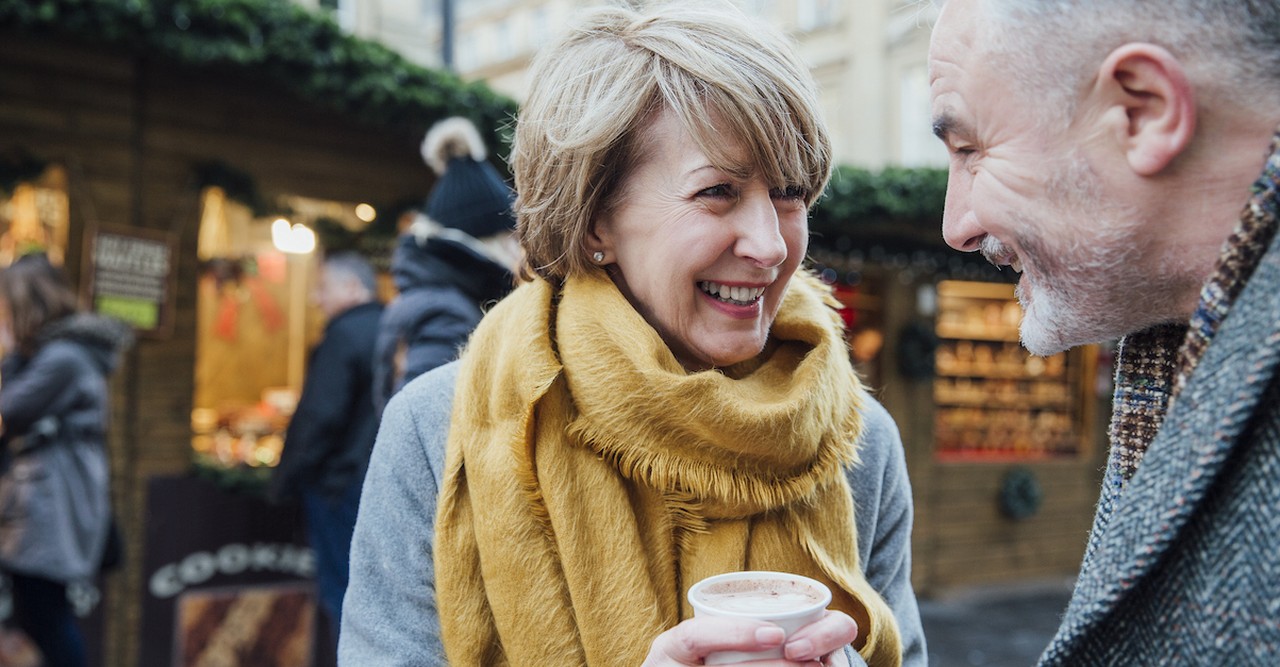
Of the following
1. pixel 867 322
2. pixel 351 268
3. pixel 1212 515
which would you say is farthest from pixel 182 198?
pixel 867 322

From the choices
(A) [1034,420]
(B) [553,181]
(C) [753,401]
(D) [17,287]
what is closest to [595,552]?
(C) [753,401]

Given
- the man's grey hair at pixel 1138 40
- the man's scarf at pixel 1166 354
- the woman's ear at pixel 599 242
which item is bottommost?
the man's scarf at pixel 1166 354

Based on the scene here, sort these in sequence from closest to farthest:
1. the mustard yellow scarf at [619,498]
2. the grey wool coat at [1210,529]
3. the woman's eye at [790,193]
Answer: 1. the grey wool coat at [1210,529]
2. the mustard yellow scarf at [619,498]
3. the woman's eye at [790,193]

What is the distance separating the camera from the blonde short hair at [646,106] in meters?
1.36

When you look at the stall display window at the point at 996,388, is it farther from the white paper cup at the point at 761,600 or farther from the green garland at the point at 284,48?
the white paper cup at the point at 761,600

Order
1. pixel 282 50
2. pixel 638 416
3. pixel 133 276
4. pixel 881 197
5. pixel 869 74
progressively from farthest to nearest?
1. pixel 869 74
2. pixel 881 197
3. pixel 133 276
4. pixel 282 50
5. pixel 638 416

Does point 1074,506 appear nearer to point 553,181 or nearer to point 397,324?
point 397,324

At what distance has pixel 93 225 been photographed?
4.70 metres

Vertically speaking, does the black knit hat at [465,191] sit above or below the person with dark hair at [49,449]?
above

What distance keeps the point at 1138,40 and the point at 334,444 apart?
12.1ft

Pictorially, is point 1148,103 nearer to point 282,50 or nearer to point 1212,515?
point 1212,515

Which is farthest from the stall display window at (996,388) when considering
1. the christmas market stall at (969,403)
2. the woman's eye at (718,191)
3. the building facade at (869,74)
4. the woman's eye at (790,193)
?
the woman's eye at (718,191)

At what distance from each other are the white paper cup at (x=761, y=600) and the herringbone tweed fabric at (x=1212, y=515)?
0.23 metres

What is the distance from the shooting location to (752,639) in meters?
0.91
